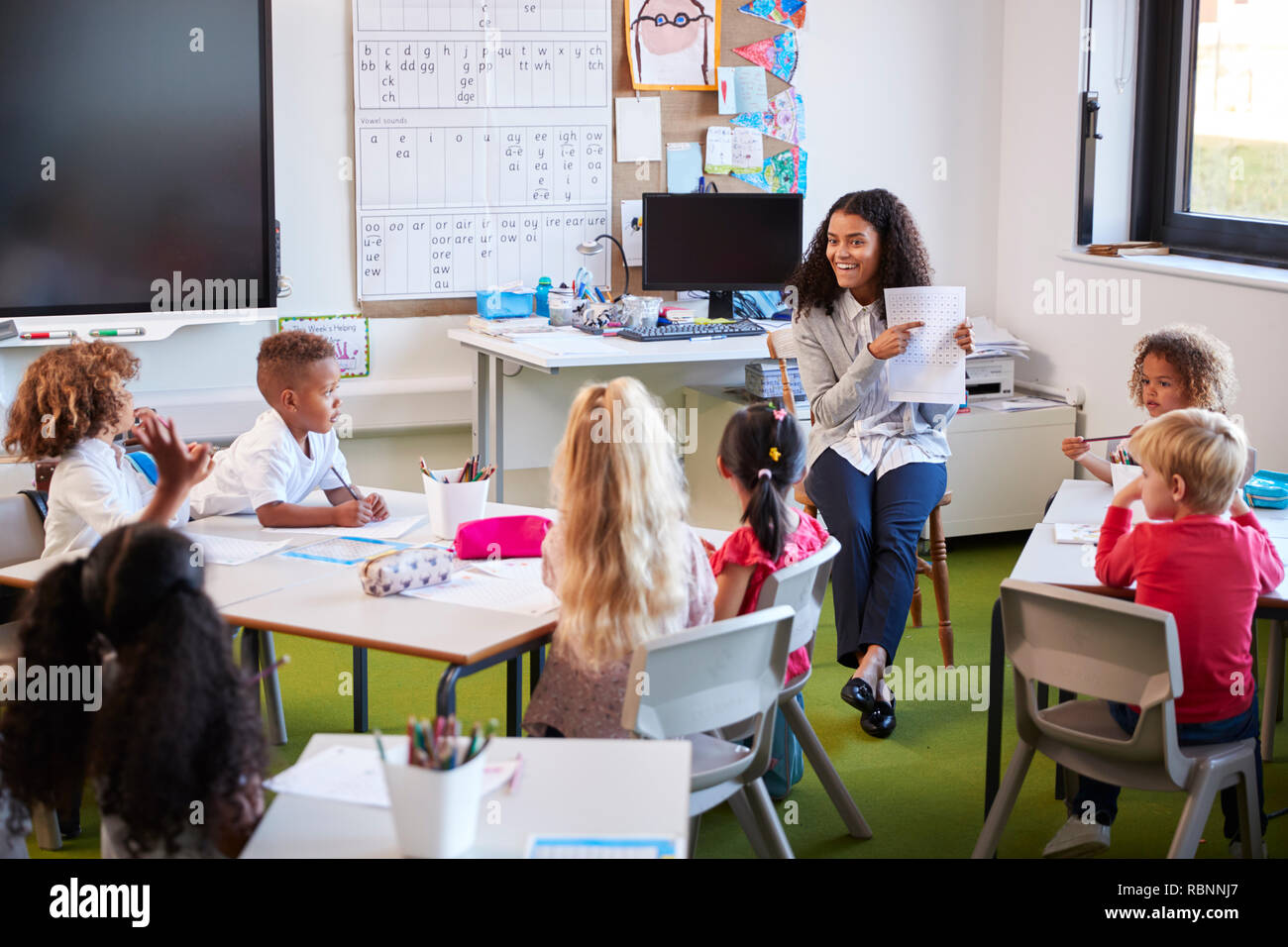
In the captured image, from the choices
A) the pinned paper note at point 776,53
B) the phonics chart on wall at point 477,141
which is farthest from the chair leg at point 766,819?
the pinned paper note at point 776,53

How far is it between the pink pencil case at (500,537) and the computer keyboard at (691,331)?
63.2 inches

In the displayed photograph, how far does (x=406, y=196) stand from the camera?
14.3 ft

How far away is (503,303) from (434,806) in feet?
10.5

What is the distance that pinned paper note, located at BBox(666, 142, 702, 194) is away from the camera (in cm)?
467

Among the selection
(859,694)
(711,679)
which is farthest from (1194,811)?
(859,694)

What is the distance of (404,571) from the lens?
91.8 inches

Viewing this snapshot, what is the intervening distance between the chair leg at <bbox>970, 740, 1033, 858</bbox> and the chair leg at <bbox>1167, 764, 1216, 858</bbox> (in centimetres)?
26

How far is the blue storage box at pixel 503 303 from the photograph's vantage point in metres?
4.44

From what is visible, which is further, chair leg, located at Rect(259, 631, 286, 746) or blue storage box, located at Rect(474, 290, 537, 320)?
blue storage box, located at Rect(474, 290, 537, 320)

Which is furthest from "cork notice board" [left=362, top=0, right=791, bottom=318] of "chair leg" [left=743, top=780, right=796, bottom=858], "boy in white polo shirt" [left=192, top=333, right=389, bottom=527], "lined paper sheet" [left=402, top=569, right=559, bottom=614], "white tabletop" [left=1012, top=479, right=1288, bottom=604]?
"chair leg" [left=743, top=780, right=796, bottom=858]

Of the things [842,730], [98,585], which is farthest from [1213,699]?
[98,585]

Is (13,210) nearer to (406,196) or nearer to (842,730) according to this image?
(406,196)

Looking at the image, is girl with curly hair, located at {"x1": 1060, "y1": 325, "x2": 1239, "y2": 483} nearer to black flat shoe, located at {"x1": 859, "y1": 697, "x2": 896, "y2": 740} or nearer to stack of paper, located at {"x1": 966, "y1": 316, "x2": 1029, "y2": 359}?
black flat shoe, located at {"x1": 859, "y1": 697, "x2": 896, "y2": 740}

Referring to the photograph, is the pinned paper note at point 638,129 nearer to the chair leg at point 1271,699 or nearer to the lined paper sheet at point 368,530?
the lined paper sheet at point 368,530
